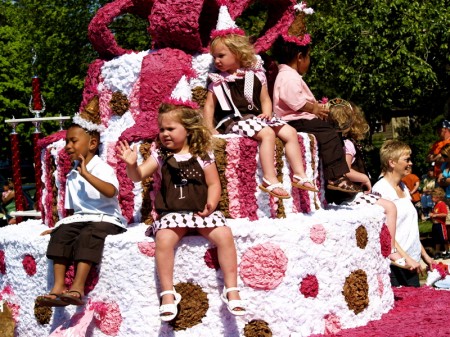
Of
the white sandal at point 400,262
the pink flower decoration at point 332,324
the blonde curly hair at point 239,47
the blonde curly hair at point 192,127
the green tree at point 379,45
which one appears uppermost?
the green tree at point 379,45

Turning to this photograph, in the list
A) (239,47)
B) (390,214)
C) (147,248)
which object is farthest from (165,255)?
(390,214)

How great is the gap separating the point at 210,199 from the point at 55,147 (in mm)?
1833

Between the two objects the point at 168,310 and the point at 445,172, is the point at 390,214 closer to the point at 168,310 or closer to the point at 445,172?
the point at 168,310

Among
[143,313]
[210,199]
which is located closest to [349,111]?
[210,199]

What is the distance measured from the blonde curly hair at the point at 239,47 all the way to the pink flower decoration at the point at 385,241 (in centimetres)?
173

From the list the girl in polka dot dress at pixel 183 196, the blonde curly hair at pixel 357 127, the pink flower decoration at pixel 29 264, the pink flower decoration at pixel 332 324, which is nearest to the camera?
the girl in polka dot dress at pixel 183 196

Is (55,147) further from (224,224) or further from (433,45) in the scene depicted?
(433,45)

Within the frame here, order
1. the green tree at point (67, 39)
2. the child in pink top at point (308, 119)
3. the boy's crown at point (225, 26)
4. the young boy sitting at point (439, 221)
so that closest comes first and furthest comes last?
the boy's crown at point (225, 26), the child in pink top at point (308, 119), the young boy sitting at point (439, 221), the green tree at point (67, 39)

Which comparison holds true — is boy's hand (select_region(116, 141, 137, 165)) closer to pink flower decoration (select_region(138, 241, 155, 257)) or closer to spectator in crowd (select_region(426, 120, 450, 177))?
pink flower decoration (select_region(138, 241, 155, 257))

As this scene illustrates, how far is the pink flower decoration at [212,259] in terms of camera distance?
20.0 feet

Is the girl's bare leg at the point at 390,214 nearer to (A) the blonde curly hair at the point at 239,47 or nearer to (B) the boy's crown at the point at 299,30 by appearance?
(B) the boy's crown at the point at 299,30

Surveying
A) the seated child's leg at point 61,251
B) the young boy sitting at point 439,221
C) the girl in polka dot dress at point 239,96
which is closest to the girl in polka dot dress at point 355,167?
the girl in polka dot dress at point 239,96

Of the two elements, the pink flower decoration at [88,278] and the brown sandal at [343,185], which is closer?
the pink flower decoration at [88,278]

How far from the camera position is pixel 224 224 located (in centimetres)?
600
